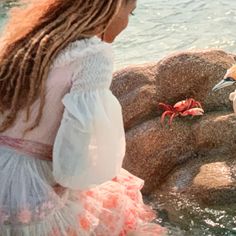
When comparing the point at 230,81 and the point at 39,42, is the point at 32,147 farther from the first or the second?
the point at 230,81

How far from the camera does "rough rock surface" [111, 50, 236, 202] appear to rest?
4.76 metres

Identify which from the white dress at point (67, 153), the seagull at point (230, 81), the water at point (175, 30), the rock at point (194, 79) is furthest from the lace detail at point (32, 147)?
the water at point (175, 30)

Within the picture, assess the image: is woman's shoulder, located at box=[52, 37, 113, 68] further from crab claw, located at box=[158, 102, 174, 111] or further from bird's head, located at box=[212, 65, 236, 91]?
crab claw, located at box=[158, 102, 174, 111]

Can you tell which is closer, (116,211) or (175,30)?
(116,211)

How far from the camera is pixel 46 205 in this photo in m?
2.48

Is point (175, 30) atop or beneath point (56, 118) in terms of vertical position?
beneath

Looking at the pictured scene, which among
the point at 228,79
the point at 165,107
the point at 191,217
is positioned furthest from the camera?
the point at 165,107

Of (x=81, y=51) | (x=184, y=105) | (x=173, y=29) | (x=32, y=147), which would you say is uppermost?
(x=81, y=51)

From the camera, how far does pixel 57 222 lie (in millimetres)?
2504

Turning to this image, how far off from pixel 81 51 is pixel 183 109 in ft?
8.77

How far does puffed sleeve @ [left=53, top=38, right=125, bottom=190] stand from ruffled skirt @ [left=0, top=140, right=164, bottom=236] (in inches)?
3.6

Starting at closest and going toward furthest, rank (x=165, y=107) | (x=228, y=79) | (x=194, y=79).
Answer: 1. (x=228, y=79)
2. (x=165, y=107)
3. (x=194, y=79)

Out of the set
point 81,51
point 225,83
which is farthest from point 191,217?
point 81,51

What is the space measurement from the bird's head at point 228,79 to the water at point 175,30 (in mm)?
4294
